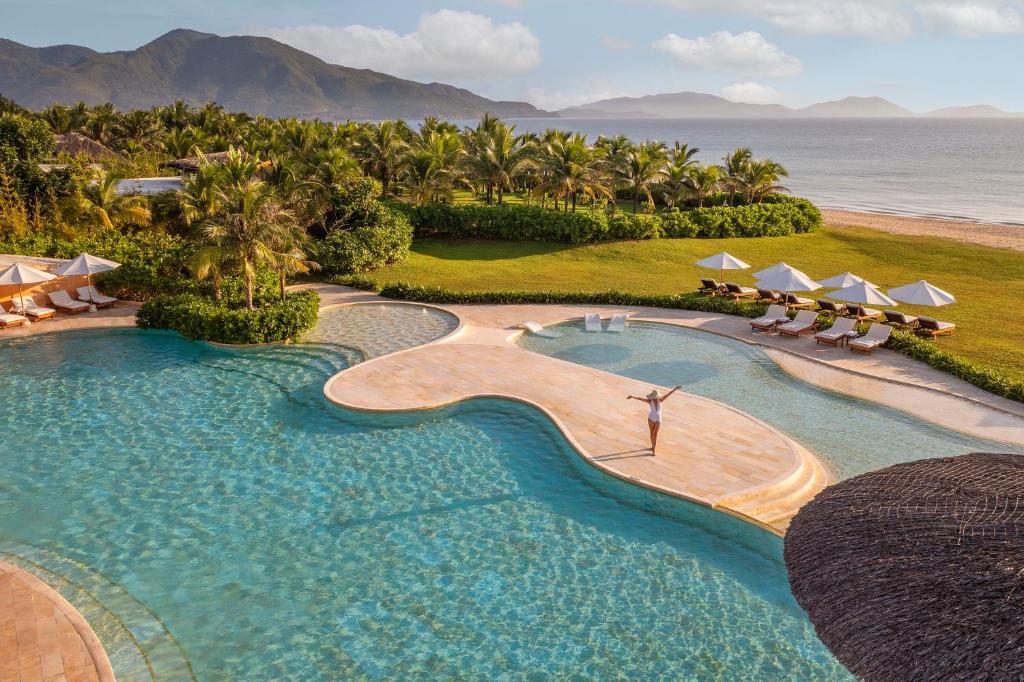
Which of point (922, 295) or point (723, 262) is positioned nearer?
point (922, 295)

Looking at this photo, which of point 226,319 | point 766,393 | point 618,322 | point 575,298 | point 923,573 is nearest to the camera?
point 923,573

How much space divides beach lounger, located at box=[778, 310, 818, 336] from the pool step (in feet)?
32.7

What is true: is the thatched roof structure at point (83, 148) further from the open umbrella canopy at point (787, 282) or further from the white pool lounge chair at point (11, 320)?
the open umbrella canopy at point (787, 282)

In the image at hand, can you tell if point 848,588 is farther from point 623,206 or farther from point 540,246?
point 623,206

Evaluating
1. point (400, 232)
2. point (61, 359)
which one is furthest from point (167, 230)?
point (61, 359)

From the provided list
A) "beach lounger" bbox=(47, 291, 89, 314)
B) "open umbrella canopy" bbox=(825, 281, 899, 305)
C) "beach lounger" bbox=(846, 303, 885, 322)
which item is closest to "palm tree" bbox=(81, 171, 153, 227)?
"beach lounger" bbox=(47, 291, 89, 314)

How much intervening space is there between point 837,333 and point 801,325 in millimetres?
1275

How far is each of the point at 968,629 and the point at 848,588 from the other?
1194mm

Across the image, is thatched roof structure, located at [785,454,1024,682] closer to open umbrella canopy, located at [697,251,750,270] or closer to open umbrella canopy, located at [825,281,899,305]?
open umbrella canopy, located at [825,281,899,305]

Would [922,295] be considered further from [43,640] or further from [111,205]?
[111,205]

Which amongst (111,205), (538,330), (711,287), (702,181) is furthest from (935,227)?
(111,205)

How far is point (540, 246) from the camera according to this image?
1444 inches

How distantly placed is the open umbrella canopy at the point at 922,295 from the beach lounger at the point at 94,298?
2858 centimetres

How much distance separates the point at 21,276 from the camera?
74.6 feet
